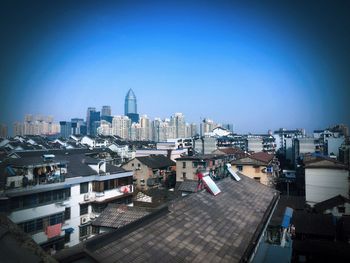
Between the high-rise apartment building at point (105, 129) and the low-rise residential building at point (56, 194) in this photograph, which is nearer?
the low-rise residential building at point (56, 194)

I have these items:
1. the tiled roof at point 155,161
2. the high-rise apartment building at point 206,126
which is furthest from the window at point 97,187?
the high-rise apartment building at point 206,126

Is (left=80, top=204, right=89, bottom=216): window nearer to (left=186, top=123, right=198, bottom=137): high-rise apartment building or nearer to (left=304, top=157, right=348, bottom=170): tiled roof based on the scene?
(left=304, top=157, right=348, bottom=170): tiled roof

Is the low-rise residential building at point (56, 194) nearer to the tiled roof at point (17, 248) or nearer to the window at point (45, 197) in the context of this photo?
the window at point (45, 197)

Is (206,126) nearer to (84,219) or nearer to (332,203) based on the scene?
(332,203)

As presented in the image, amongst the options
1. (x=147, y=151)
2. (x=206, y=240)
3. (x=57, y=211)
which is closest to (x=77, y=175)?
(x=57, y=211)

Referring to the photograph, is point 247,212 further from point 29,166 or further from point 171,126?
point 171,126

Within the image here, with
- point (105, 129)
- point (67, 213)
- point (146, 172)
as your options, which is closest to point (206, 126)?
point (105, 129)
